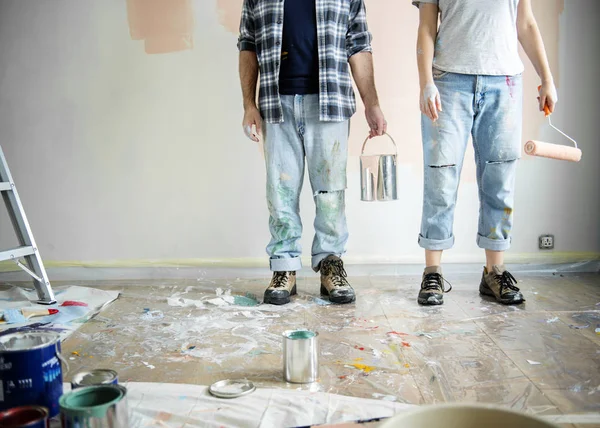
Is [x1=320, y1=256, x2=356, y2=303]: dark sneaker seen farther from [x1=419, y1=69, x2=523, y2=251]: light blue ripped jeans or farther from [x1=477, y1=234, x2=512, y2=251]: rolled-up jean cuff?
[x1=477, y1=234, x2=512, y2=251]: rolled-up jean cuff

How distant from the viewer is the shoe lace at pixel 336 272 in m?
2.32

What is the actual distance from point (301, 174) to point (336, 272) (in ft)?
1.38

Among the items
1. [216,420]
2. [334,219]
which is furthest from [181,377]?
[334,219]

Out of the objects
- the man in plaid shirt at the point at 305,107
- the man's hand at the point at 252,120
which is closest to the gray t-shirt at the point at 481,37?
the man in plaid shirt at the point at 305,107

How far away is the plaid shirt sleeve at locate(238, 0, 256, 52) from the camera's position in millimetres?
2336

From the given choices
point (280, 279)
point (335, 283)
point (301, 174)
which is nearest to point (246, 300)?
point (280, 279)

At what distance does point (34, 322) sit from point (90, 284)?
711 millimetres

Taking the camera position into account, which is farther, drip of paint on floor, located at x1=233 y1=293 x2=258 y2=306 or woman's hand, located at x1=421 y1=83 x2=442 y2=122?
drip of paint on floor, located at x1=233 y1=293 x2=258 y2=306

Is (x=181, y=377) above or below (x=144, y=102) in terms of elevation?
below

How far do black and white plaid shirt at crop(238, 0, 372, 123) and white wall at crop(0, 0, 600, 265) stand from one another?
0.44 metres

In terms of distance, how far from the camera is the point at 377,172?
226 cm

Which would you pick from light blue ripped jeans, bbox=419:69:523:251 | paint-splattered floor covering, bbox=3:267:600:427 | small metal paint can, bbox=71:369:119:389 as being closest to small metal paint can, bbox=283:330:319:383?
paint-splattered floor covering, bbox=3:267:600:427

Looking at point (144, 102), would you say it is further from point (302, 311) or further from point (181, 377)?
point (181, 377)

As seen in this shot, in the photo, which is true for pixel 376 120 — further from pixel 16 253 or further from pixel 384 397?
pixel 16 253
